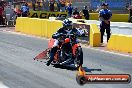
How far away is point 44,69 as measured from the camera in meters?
12.4

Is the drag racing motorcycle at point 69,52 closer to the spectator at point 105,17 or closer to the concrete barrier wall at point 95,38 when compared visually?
the concrete barrier wall at point 95,38

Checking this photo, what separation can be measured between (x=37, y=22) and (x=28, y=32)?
1323mm

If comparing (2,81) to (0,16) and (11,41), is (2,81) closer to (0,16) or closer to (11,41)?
(11,41)

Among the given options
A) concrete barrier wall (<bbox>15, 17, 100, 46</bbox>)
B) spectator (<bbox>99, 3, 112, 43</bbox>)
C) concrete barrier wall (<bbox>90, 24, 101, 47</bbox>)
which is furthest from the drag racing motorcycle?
concrete barrier wall (<bbox>15, 17, 100, 46</bbox>)

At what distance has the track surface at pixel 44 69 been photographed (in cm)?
999

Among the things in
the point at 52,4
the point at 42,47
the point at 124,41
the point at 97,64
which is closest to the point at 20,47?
the point at 42,47

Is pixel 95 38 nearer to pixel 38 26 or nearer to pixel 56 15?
pixel 38 26

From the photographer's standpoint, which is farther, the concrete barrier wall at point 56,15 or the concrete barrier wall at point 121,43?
the concrete barrier wall at point 56,15

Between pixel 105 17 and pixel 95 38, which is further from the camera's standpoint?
pixel 105 17

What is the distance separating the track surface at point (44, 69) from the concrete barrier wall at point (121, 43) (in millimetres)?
989

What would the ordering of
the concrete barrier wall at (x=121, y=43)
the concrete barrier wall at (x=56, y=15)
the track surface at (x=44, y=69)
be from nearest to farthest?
the track surface at (x=44, y=69), the concrete barrier wall at (x=121, y=43), the concrete barrier wall at (x=56, y=15)

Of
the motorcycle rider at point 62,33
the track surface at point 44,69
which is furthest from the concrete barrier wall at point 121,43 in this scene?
the motorcycle rider at point 62,33

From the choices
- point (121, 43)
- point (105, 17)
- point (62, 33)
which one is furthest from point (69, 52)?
point (105, 17)

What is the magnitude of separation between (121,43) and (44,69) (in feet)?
20.3
